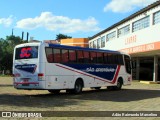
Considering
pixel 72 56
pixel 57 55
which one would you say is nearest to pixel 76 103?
pixel 57 55

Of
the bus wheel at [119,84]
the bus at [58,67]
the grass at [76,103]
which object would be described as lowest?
the grass at [76,103]

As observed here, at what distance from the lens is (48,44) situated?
21859 millimetres

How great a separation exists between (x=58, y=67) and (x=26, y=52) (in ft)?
6.34

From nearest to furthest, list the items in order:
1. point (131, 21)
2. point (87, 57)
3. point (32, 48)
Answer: point (32, 48) < point (87, 57) < point (131, 21)

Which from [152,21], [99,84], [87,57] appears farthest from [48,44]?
[152,21]

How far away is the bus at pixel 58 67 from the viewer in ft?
70.3

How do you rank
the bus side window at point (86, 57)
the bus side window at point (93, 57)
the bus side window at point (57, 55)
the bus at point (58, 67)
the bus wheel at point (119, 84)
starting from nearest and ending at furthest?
the bus at point (58, 67)
the bus side window at point (57, 55)
the bus side window at point (86, 57)
the bus side window at point (93, 57)
the bus wheel at point (119, 84)

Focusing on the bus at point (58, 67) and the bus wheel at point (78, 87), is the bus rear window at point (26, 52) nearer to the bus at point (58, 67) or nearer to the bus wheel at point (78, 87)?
the bus at point (58, 67)

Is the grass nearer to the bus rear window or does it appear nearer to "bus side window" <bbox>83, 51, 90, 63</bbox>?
the bus rear window

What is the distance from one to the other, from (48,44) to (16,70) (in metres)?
2.36

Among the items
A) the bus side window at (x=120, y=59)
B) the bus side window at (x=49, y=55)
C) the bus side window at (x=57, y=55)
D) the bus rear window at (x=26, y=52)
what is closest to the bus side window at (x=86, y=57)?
the bus side window at (x=57, y=55)

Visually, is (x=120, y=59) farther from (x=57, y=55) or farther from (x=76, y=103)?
(x=76, y=103)

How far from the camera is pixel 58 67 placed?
22359 millimetres

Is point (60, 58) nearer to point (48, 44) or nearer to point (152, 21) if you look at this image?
point (48, 44)
